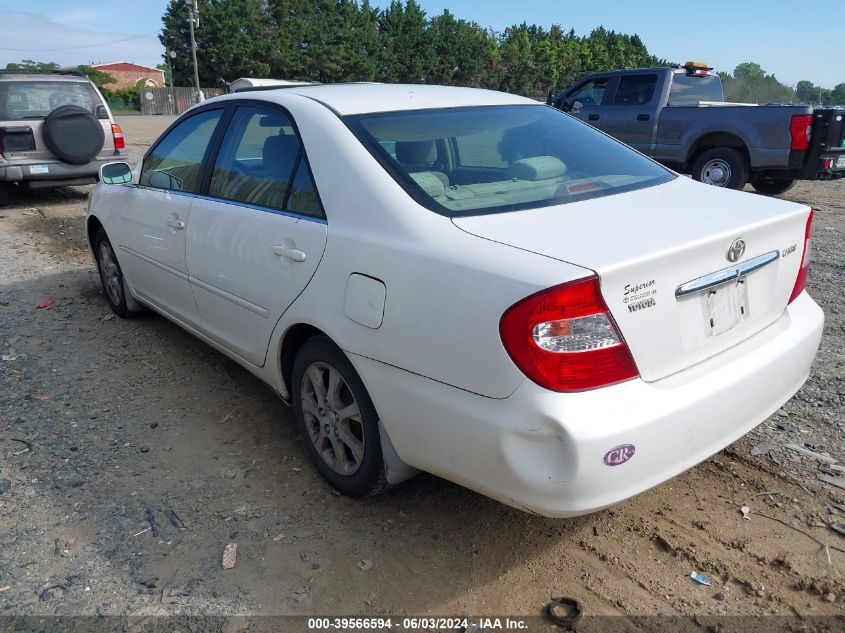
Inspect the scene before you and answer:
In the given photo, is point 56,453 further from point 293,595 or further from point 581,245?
point 581,245

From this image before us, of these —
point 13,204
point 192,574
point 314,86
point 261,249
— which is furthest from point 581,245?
point 13,204

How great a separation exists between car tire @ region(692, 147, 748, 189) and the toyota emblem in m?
8.07

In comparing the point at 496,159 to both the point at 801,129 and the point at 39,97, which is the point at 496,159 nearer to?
the point at 801,129

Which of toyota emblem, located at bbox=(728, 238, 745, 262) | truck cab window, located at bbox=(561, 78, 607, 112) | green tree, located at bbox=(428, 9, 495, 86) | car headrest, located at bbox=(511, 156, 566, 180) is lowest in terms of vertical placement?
toyota emblem, located at bbox=(728, 238, 745, 262)

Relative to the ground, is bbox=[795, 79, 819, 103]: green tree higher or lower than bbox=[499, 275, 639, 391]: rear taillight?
higher

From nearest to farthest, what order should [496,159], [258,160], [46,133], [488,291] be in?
1. [488,291]
2. [496,159]
3. [258,160]
4. [46,133]

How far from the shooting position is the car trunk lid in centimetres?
215

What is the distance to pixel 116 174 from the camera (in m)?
4.75

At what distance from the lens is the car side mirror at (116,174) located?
186 inches

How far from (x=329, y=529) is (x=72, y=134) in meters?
8.83

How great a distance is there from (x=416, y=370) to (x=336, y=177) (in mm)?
932

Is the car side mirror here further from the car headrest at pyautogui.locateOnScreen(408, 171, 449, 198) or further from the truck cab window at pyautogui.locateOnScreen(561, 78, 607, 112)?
the truck cab window at pyautogui.locateOnScreen(561, 78, 607, 112)

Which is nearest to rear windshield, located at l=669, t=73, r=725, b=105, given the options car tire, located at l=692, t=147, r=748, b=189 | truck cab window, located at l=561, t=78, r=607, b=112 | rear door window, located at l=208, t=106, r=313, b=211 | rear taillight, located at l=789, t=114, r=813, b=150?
truck cab window, located at l=561, t=78, r=607, b=112

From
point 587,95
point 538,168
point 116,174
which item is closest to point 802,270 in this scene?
point 538,168
